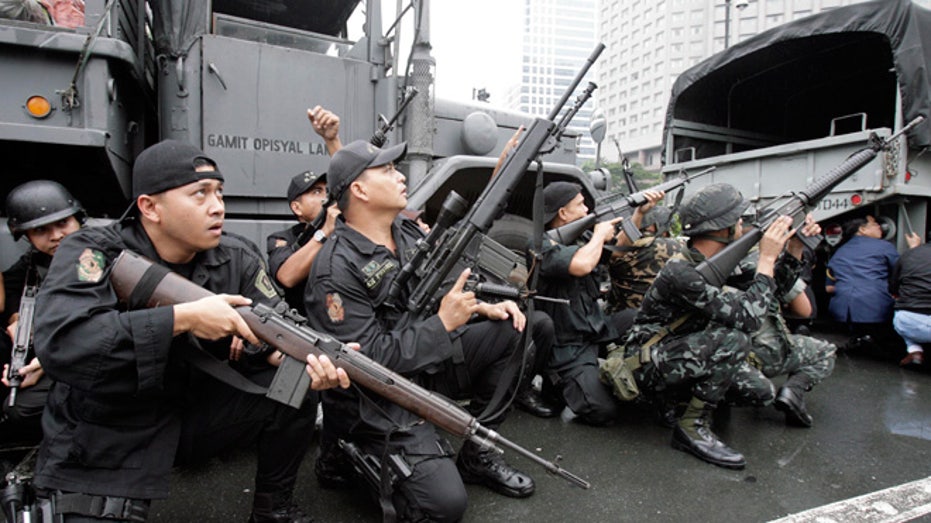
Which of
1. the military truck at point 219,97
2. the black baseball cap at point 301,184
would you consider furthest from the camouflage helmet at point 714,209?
the black baseball cap at point 301,184

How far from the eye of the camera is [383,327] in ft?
7.27

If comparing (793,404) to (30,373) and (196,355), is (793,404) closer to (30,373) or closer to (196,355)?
(196,355)

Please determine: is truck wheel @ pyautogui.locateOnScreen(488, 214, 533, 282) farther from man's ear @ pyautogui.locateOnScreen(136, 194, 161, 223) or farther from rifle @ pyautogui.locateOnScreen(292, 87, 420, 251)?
man's ear @ pyautogui.locateOnScreen(136, 194, 161, 223)

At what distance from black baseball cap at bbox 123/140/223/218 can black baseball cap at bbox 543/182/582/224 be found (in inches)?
84.1

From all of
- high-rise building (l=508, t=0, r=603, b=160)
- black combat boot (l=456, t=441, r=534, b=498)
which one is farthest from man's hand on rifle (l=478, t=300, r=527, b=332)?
high-rise building (l=508, t=0, r=603, b=160)

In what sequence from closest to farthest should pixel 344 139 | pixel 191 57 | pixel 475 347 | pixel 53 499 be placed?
pixel 53 499, pixel 475 347, pixel 191 57, pixel 344 139

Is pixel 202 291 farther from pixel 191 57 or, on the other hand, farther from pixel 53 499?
pixel 191 57

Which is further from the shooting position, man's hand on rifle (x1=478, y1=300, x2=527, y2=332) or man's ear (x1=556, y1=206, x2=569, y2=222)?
man's ear (x1=556, y1=206, x2=569, y2=222)

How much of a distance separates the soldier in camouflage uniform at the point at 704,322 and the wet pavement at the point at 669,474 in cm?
20

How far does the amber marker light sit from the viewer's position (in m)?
→ 2.30

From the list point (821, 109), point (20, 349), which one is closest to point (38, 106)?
point (20, 349)

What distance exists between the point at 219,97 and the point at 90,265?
5.64ft

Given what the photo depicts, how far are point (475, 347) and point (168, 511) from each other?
139 cm

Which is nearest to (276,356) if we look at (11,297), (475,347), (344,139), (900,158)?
(475,347)
